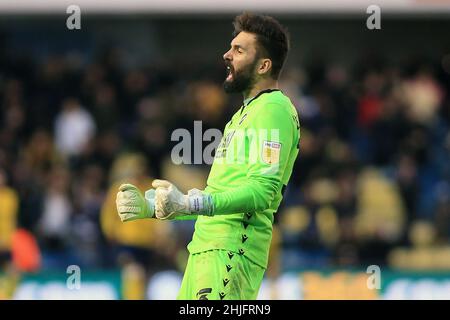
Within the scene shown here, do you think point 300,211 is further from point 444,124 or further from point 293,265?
point 444,124

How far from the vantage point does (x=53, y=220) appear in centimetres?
1374

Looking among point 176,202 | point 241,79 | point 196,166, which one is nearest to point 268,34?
point 241,79

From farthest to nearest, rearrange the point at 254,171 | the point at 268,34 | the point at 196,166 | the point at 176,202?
the point at 196,166 → the point at 268,34 → the point at 254,171 → the point at 176,202

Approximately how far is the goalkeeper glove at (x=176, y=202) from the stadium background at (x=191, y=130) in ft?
24.5

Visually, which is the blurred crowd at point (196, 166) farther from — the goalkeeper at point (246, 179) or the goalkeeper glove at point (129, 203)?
the goalkeeper glove at point (129, 203)

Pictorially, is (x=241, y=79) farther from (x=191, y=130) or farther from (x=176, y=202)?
(x=191, y=130)

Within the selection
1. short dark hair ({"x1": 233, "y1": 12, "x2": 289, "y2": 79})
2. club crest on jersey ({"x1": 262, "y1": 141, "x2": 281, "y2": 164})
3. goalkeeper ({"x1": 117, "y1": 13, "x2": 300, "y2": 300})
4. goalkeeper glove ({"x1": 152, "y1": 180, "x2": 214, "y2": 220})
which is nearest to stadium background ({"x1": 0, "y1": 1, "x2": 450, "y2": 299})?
goalkeeper ({"x1": 117, "y1": 13, "x2": 300, "y2": 300})

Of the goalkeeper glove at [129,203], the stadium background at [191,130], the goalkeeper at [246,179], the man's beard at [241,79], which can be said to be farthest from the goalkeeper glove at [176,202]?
the stadium background at [191,130]

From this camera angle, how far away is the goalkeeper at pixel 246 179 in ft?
18.6

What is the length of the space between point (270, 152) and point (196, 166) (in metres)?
8.67

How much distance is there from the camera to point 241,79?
600cm

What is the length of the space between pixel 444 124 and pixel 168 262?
5.25 metres
